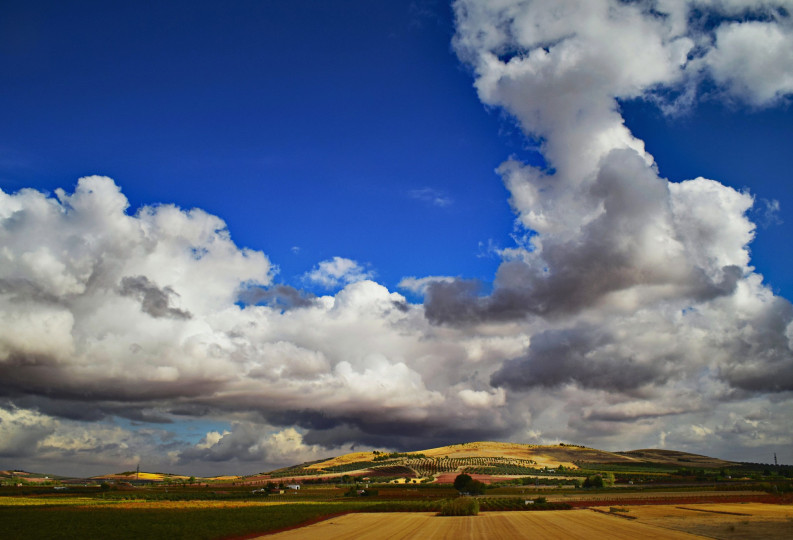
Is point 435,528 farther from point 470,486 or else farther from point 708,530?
point 470,486

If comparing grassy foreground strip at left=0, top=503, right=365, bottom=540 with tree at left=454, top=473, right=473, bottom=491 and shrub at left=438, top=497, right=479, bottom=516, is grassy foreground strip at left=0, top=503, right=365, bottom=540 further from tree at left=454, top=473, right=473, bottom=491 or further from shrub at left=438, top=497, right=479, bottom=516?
tree at left=454, top=473, right=473, bottom=491

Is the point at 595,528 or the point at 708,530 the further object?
the point at 595,528

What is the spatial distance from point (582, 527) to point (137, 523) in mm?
60380

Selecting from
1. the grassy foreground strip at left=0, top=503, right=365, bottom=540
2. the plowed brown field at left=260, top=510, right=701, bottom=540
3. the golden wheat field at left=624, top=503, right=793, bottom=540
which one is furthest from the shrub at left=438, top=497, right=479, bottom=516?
the golden wheat field at left=624, top=503, right=793, bottom=540

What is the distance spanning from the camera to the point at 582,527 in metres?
72.2

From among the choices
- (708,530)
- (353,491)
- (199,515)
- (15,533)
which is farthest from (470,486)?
(15,533)

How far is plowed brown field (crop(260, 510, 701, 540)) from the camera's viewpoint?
62281 mm

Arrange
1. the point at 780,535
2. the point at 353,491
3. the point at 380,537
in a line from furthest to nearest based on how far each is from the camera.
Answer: the point at 353,491, the point at 380,537, the point at 780,535

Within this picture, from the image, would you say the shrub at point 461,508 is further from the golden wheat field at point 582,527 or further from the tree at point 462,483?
the tree at point 462,483

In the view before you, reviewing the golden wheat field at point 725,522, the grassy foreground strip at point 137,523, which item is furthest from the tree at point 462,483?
the golden wheat field at point 725,522

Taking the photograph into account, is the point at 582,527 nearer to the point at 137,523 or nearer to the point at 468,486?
the point at 137,523

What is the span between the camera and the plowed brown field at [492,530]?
204 feet

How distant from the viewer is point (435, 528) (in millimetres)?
72625

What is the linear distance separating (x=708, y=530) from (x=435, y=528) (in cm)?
A: 3174
